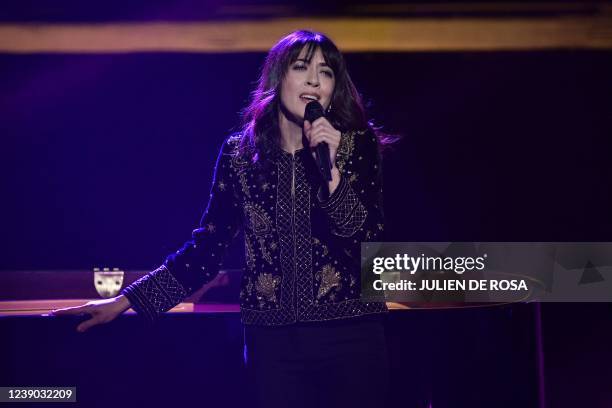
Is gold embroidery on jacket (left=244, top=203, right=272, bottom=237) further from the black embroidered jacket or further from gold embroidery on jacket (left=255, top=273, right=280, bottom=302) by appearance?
gold embroidery on jacket (left=255, top=273, right=280, bottom=302)

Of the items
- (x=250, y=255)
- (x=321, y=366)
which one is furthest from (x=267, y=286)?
(x=321, y=366)

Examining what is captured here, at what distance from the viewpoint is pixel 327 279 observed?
1.56m

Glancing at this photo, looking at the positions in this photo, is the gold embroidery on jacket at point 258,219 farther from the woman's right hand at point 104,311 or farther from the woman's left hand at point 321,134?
the woman's right hand at point 104,311

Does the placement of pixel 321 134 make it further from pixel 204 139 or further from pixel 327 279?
pixel 204 139

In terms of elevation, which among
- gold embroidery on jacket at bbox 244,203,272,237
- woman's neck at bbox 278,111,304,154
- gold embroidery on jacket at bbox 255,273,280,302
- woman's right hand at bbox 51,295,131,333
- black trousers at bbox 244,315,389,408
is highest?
woman's neck at bbox 278,111,304,154

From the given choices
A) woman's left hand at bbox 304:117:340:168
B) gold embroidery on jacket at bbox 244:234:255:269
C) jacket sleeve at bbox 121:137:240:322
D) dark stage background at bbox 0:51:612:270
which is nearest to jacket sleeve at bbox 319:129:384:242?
woman's left hand at bbox 304:117:340:168

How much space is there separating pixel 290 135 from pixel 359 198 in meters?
0.26

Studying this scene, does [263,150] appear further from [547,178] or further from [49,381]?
[547,178]

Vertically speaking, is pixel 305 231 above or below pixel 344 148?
below

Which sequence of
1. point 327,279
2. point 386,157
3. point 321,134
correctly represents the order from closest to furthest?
point 321,134
point 327,279
point 386,157

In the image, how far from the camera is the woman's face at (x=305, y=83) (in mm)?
1640

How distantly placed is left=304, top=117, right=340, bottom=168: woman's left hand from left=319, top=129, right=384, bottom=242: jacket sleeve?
105 mm

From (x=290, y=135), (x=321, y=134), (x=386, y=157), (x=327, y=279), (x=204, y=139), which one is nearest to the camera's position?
(x=321, y=134)

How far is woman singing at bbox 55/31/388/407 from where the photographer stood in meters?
1.53
